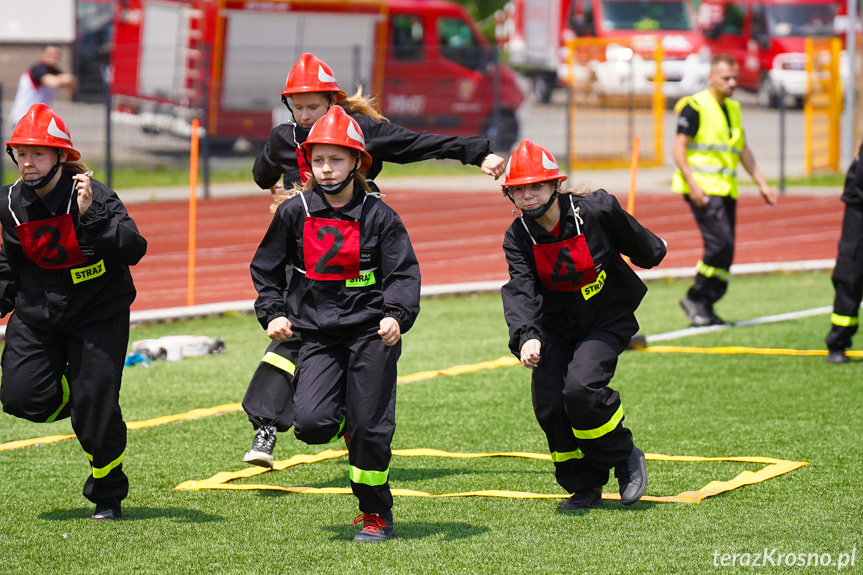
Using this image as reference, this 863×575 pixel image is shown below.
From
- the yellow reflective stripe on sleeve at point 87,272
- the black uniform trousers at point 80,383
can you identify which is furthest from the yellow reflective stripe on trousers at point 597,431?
the yellow reflective stripe on sleeve at point 87,272

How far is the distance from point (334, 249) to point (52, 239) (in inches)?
47.8

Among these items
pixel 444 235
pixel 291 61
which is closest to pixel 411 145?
pixel 444 235

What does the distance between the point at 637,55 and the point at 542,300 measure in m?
22.9

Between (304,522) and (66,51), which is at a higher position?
(66,51)

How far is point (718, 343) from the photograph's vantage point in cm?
1036

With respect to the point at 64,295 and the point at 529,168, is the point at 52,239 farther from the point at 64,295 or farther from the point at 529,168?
the point at 529,168

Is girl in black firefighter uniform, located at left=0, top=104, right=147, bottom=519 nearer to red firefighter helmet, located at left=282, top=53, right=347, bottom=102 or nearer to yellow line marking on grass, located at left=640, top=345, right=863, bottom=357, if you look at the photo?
red firefighter helmet, located at left=282, top=53, right=347, bottom=102

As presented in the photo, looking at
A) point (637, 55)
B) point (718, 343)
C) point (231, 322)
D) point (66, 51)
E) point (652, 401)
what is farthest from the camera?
point (66, 51)

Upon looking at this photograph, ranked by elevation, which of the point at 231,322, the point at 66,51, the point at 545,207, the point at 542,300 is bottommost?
the point at 231,322

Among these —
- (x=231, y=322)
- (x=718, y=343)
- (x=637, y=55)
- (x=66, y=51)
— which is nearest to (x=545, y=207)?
(x=718, y=343)

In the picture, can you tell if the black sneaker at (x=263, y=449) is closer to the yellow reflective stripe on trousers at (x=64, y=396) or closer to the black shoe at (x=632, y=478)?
the yellow reflective stripe on trousers at (x=64, y=396)

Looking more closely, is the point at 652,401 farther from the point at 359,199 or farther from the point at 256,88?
the point at 256,88

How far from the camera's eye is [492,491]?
20.6 feet

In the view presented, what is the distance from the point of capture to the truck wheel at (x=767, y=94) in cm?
3275
